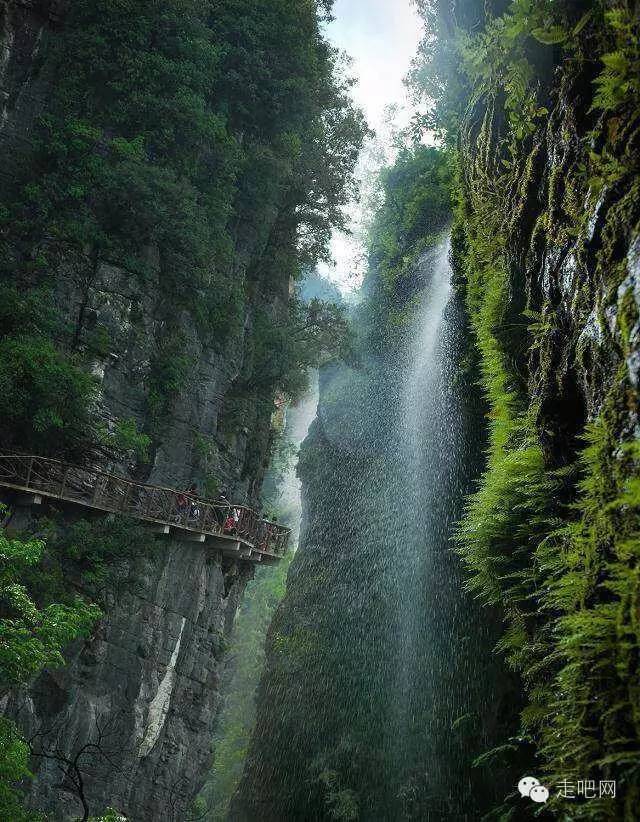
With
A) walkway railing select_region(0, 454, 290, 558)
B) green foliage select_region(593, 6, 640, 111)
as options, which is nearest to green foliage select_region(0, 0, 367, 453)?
walkway railing select_region(0, 454, 290, 558)

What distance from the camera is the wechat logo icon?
4168mm

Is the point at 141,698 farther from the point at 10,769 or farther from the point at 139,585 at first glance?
the point at 10,769

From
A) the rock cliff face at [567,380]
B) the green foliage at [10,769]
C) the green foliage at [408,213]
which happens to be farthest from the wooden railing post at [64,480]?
the green foliage at [408,213]

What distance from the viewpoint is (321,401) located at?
2645cm

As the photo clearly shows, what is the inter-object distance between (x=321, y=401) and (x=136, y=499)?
38.1ft

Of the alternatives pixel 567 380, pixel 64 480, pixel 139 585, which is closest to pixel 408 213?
pixel 139 585

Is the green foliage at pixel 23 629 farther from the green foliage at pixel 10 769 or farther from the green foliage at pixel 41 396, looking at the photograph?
the green foliage at pixel 41 396

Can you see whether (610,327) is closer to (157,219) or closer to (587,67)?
(587,67)

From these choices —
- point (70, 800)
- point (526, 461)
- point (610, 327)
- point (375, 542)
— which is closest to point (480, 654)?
point (375, 542)

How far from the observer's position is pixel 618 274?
3975mm

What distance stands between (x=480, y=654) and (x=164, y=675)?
7605 mm

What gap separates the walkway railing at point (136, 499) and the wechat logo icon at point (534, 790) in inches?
426

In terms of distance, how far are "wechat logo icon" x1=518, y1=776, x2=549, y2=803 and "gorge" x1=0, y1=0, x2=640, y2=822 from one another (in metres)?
0.12

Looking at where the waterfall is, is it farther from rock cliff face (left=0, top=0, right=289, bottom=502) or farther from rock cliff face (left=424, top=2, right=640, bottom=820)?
rock cliff face (left=424, top=2, right=640, bottom=820)
